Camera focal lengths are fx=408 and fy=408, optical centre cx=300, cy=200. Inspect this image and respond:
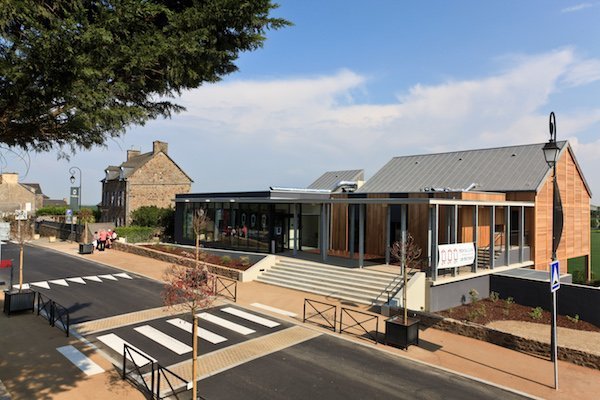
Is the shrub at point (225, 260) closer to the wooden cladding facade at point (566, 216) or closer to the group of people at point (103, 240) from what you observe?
the group of people at point (103, 240)

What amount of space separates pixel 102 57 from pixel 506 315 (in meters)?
16.6

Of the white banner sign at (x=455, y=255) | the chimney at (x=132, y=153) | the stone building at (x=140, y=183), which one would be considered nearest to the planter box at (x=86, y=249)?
the stone building at (x=140, y=183)

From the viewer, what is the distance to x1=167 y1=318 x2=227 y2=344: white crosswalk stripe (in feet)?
38.2

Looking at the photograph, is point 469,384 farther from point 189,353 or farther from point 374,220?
point 374,220

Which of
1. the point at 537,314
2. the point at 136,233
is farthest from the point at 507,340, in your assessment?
the point at 136,233

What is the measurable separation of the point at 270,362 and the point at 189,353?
2180 millimetres

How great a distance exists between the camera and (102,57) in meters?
5.55

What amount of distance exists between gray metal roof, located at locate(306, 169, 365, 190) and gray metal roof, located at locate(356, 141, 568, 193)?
4773 mm

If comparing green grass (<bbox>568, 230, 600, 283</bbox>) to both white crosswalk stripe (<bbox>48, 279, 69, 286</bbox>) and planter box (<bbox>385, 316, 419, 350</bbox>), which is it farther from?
white crosswalk stripe (<bbox>48, 279, 69, 286</bbox>)

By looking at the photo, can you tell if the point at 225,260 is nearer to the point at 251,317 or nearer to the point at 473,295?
the point at 251,317

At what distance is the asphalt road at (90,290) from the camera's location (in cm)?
1469

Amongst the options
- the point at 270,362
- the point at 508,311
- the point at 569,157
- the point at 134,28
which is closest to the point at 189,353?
the point at 270,362

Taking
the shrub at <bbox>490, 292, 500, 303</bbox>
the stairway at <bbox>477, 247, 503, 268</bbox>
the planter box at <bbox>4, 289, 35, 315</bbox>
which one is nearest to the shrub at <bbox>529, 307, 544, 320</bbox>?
the shrub at <bbox>490, 292, 500, 303</bbox>

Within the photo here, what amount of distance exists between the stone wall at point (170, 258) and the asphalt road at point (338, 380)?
346 inches
